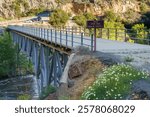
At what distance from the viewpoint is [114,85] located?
11648mm

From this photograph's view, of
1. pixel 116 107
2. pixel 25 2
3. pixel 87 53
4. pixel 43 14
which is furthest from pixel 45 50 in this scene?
pixel 25 2

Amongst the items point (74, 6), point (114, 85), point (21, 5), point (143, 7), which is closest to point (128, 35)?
point (114, 85)

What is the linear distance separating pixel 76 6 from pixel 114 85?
120142mm

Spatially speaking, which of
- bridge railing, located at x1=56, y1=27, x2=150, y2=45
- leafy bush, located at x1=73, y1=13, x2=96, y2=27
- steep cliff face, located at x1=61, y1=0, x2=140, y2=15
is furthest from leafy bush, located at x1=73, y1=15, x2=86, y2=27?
bridge railing, located at x1=56, y1=27, x2=150, y2=45

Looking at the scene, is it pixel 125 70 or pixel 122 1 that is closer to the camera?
pixel 125 70

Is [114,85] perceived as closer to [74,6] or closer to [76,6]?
[76,6]

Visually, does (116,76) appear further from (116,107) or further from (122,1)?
(122,1)

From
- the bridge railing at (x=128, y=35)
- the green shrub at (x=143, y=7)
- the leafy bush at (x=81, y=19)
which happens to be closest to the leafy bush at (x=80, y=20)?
the leafy bush at (x=81, y=19)

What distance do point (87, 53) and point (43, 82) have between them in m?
17.9

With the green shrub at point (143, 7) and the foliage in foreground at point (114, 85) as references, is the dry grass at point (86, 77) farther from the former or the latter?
the green shrub at point (143, 7)

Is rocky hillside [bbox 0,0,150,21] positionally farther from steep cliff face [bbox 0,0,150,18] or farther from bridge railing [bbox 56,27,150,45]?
bridge railing [bbox 56,27,150,45]

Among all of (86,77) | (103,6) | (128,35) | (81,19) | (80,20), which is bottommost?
(80,20)

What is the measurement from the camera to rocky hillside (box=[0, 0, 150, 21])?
130 m

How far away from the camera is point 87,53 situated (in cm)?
1833
